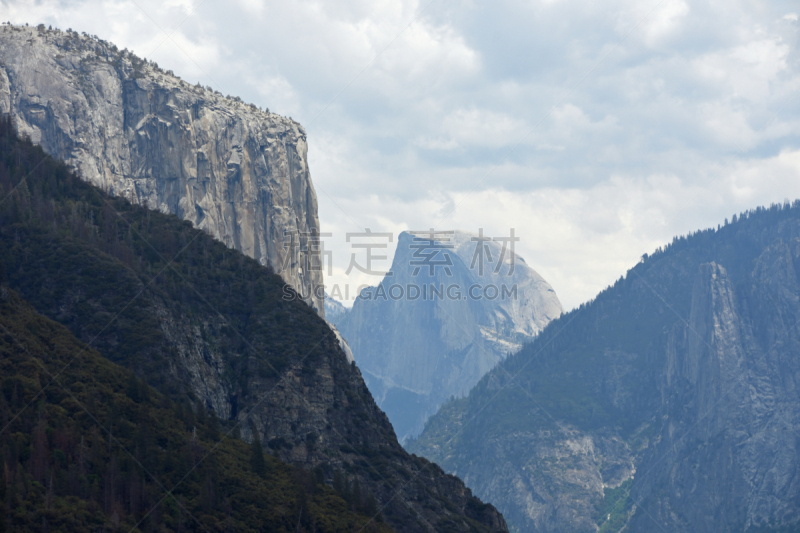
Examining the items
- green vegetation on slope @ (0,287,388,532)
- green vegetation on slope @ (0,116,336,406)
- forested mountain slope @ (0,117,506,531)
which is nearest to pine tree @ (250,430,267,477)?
green vegetation on slope @ (0,287,388,532)

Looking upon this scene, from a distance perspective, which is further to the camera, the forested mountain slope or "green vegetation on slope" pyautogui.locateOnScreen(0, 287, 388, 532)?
the forested mountain slope

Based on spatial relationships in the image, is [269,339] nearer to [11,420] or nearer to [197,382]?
[197,382]

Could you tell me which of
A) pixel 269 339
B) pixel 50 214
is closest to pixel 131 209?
pixel 50 214

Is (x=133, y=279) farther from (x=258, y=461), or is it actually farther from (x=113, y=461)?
(x=113, y=461)

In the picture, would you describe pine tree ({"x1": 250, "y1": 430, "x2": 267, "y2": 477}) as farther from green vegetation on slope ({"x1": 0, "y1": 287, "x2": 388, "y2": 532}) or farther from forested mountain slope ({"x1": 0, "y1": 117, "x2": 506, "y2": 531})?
forested mountain slope ({"x1": 0, "y1": 117, "x2": 506, "y2": 531})

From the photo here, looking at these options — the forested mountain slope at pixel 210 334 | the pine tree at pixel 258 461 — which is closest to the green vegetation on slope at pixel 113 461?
the pine tree at pixel 258 461

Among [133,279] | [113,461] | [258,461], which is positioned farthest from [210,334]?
[113,461]

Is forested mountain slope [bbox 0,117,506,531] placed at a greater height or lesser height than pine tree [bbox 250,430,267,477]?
greater

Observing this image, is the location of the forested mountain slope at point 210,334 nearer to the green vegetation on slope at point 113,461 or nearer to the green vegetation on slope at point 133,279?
the green vegetation on slope at point 133,279

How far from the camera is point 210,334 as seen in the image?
145m

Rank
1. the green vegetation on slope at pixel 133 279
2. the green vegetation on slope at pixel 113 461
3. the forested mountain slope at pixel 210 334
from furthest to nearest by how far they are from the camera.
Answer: the forested mountain slope at pixel 210 334 → the green vegetation on slope at pixel 133 279 → the green vegetation on slope at pixel 113 461

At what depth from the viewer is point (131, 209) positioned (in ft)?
564

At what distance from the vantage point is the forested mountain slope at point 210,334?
427 feet

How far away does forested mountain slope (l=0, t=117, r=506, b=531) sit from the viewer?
13025 cm
